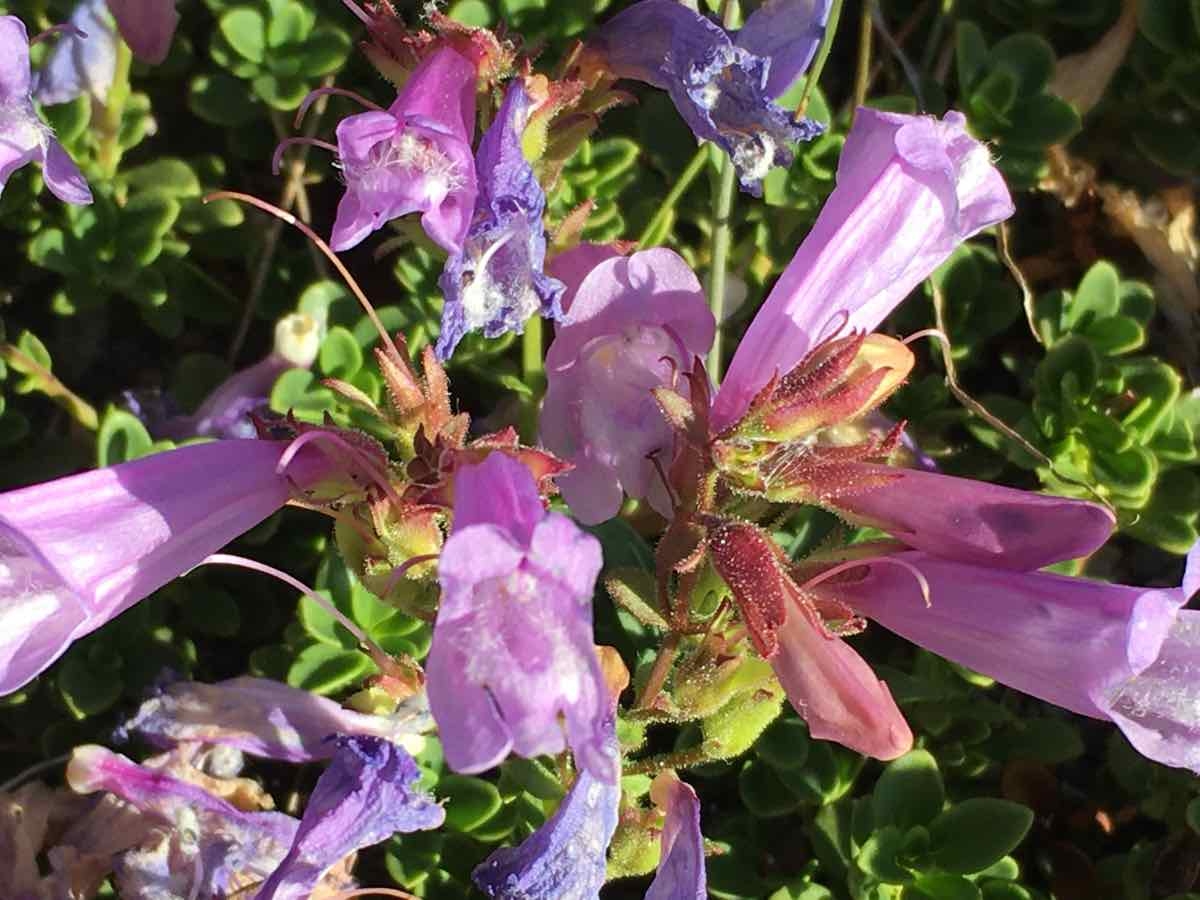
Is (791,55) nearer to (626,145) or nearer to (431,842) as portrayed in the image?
(626,145)

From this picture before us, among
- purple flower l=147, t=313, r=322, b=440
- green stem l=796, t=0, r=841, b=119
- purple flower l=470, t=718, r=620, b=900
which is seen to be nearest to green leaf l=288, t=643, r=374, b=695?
purple flower l=147, t=313, r=322, b=440

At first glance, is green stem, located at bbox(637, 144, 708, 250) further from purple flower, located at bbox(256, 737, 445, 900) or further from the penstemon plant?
purple flower, located at bbox(256, 737, 445, 900)

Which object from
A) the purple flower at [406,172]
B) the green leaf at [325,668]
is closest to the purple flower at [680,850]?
the green leaf at [325,668]

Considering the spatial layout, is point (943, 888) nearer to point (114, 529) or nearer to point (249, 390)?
point (114, 529)

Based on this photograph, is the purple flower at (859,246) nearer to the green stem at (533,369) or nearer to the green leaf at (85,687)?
the green stem at (533,369)

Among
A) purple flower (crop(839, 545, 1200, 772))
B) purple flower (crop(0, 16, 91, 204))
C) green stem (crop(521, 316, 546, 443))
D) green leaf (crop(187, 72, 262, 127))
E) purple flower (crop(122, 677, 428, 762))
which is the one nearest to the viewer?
purple flower (crop(839, 545, 1200, 772))
